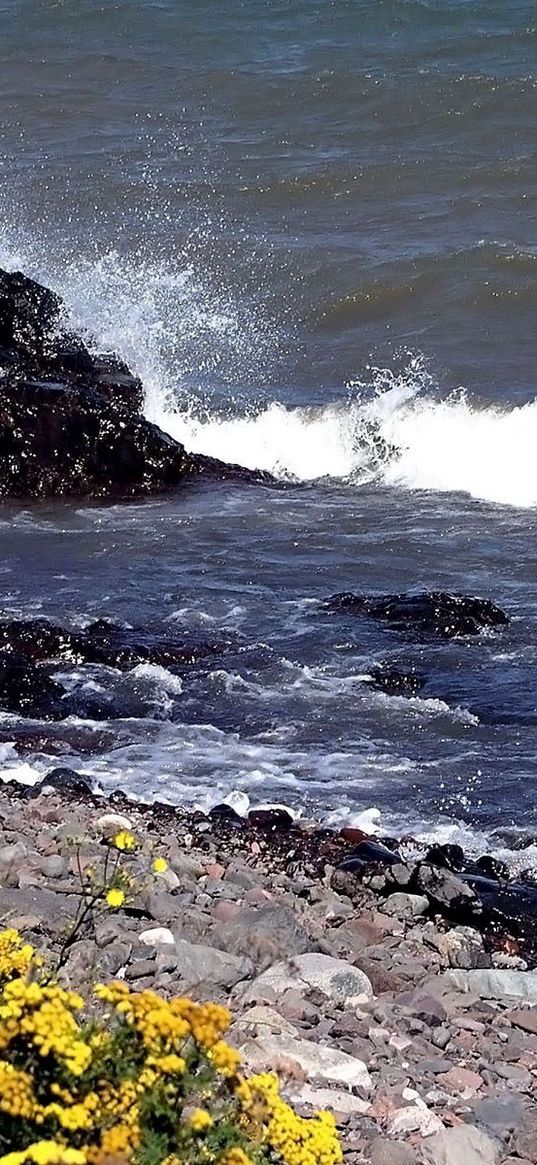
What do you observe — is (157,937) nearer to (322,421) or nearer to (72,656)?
(72,656)

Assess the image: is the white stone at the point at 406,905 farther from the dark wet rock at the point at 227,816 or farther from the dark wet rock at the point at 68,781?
the dark wet rock at the point at 68,781

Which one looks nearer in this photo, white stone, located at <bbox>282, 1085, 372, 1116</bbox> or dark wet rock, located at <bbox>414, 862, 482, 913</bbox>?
white stone, located at <bbox>282, 1085, 372, 1116</bbox>

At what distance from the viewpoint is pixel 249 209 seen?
2317 cm

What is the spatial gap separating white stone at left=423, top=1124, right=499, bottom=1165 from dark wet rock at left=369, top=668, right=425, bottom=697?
4.86 m

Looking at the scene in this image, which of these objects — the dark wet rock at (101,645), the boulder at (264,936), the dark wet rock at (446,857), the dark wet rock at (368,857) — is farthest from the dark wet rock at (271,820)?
the dark wet rock at (101,645)

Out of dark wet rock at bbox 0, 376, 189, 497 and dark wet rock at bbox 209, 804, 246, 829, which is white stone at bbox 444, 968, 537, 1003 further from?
dark wet rock at bbox 0, 376, 189, 497

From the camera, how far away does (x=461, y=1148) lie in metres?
3.72

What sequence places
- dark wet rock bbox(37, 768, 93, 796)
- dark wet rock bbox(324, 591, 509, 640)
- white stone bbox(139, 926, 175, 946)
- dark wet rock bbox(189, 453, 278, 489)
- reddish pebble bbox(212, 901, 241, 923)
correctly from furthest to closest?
dark wet rock bbox(189, 453, 278, 489)
dark wet rock bbox(324, 591, 509, 640)
dark wet rock bbox(37, 768, 93, 796)
reddish pebble bbox(212, 901, 241, 923)
white stone bbox(139, 926, 175, 946)

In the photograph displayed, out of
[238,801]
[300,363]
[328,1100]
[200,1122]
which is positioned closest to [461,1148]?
[328,1100]

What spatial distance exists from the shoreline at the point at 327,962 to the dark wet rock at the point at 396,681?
2.24m

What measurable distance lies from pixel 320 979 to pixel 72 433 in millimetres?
9403

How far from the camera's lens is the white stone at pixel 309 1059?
157 inches

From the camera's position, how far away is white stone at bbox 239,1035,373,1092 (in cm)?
398

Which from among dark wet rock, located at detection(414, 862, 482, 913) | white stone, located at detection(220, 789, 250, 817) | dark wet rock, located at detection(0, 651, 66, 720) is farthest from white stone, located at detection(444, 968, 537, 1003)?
dark wet rock, located at detection(0, 651, 66, 720)
